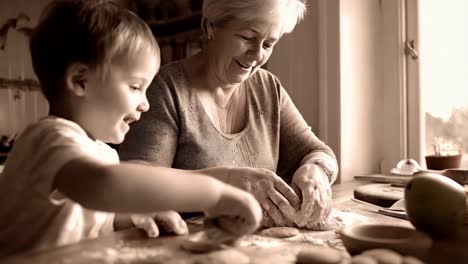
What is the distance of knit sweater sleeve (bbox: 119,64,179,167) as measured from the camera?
4.30ft

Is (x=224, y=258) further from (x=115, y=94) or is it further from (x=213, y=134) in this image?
(x=213, y=134)

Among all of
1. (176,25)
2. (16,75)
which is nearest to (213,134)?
(176,25)

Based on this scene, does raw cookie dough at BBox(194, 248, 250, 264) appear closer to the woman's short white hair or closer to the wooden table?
the wooden table

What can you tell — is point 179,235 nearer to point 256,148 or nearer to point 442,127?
point 256,148

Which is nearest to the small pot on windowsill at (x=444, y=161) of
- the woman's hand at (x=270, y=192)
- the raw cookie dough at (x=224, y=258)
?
the woman's hand at (x=270, y=192)

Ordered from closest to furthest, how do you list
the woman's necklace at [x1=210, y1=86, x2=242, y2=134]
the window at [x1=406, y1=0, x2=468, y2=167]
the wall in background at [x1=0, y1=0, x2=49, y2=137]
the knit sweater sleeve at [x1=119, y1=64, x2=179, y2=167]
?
the knit sweater sleeve at [x1=119, y1=64, x2=179, y2=167] → the woman's necklace at [x1=210, y1=86, x2=242, y2=134] → the window at [x1=406, y1=0, x2=468, y2=167] → the wall in background at [x1=0, y1=0, x2=49, y2=137]

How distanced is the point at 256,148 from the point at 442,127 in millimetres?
970

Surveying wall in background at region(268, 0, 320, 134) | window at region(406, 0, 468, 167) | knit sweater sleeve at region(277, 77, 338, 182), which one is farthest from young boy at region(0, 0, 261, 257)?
window at region(406, 0, 468, 167)

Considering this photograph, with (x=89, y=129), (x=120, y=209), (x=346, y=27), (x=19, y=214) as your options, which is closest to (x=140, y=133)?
(x=89, y=129)

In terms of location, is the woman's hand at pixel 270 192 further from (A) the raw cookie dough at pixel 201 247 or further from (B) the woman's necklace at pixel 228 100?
(B) the woman's necklace at pixel 228 100

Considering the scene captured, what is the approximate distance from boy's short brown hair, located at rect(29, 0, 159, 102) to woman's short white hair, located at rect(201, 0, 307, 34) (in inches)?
20.2

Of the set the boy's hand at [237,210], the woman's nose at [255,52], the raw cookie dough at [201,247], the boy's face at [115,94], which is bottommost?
the raw cookie dough at [201,247]

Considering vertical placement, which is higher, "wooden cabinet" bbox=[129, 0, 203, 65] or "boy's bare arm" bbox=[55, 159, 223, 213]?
"wooden cabinet" bbox=[129, 0, 203, 65]

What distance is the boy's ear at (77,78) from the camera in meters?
0.81
